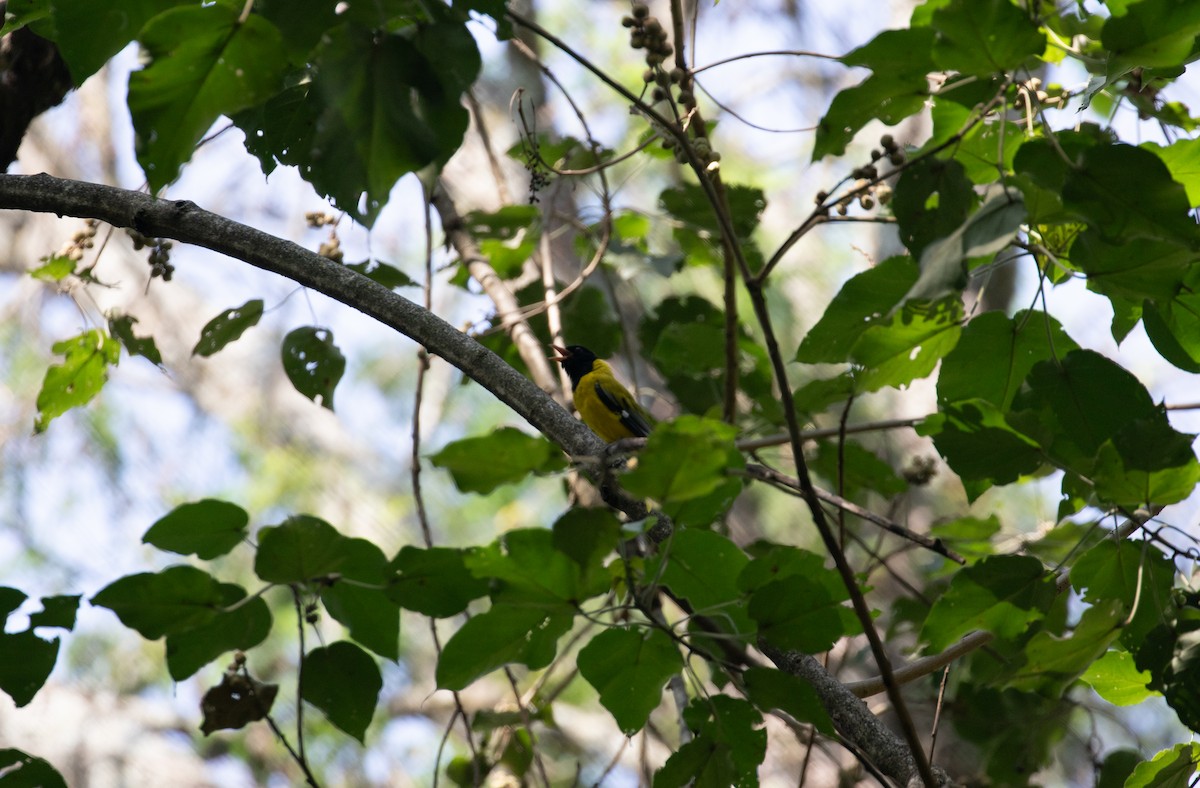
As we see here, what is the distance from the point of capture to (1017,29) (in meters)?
1.26

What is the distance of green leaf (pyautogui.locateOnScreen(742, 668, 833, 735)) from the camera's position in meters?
1.34

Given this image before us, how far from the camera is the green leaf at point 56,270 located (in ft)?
8.25

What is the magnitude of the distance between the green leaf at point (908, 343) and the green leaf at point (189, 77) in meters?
0.99

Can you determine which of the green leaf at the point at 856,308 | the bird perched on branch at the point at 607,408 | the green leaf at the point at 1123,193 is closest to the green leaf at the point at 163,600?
the green leaf at the point at 856,308

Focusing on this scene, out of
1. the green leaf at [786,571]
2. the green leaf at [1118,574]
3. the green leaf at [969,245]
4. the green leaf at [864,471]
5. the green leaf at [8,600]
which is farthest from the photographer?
the green leaf at [864,471]

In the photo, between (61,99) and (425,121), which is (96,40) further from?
(61,99)

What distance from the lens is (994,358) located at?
177 centimetres

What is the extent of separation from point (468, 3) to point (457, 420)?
884 cm

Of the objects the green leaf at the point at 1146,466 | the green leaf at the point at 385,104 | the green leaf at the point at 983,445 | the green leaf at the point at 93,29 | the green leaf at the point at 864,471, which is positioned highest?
the green leaf at the point at 864,471

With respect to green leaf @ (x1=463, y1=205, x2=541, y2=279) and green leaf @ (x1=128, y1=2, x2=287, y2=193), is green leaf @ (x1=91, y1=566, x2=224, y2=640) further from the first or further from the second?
green leaf @ (x1=463, y1=205, x2=541, y2=279)

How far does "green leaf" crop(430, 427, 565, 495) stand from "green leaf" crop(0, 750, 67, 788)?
94cm

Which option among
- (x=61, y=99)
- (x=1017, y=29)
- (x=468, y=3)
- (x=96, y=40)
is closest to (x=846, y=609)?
(x=1017, y=29)

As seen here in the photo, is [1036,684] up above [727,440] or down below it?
below

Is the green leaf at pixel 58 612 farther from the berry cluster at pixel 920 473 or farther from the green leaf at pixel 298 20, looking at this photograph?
the berry cluster at pixel 920 473
